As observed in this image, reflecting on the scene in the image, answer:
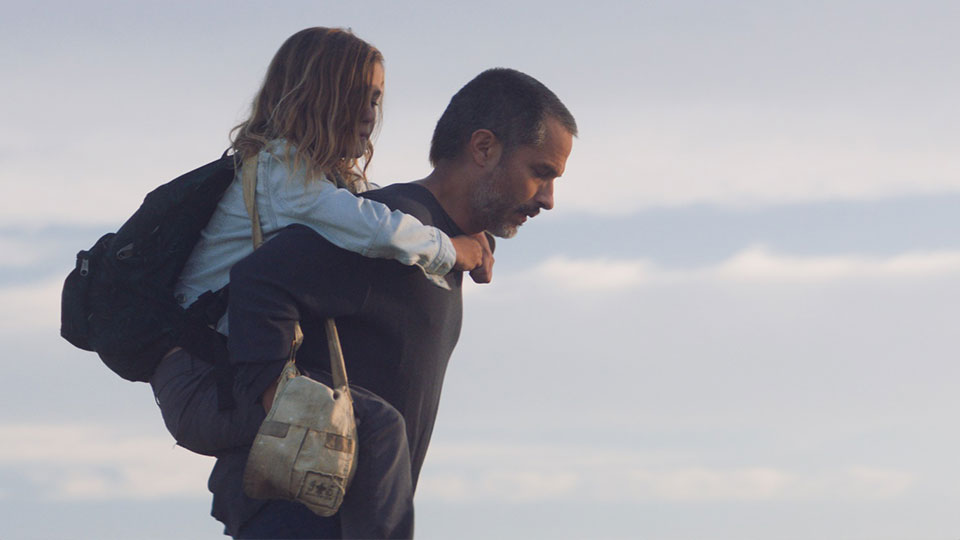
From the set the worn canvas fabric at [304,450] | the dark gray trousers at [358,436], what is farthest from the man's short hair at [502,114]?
the worn canvas fabric at [304,450]

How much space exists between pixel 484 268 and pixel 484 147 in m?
0.60

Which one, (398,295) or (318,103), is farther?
(318,103)

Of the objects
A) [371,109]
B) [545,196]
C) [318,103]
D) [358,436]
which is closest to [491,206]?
[545,196]

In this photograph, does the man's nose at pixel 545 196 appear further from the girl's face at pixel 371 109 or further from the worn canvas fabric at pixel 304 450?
the worn canvas fabric at pixel 304 450

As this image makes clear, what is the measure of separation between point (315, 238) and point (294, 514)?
1163 mm

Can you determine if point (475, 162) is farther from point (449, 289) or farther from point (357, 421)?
point (357, 421)

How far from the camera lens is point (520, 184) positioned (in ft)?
19.1

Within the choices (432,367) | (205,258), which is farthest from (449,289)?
(205,258)

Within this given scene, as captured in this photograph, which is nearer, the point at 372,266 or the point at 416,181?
the point at 372,266

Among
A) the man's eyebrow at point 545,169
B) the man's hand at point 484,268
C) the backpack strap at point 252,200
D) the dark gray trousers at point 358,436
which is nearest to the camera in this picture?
the dark gray trousers at point 358,436

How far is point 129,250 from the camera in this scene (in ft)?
16.8

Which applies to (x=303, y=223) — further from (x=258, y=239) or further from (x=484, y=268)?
(x=484, y=268)

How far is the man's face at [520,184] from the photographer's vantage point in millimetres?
5812

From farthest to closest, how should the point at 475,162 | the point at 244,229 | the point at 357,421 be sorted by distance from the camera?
1. the point at 475,162
2. the point at 244,229
3. the point at 357,421
